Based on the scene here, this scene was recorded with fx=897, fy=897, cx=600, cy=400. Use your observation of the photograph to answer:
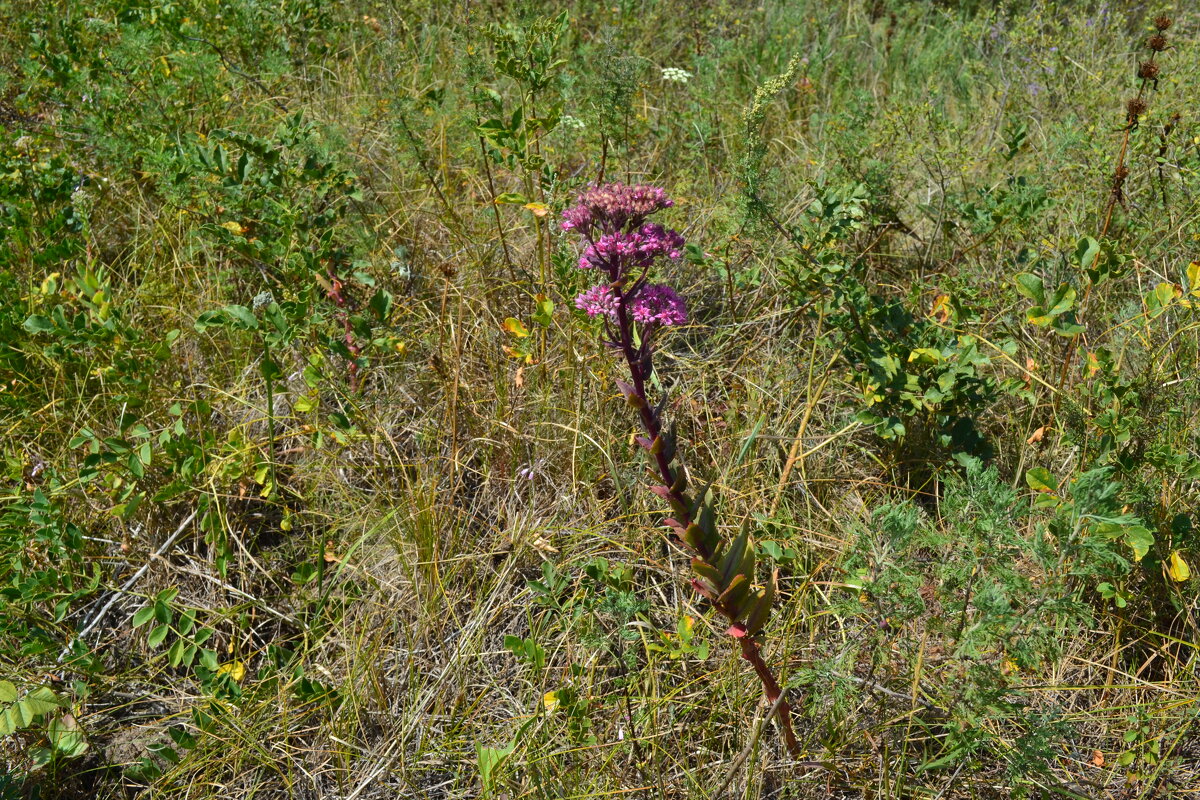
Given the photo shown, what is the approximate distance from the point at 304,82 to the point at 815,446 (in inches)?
112

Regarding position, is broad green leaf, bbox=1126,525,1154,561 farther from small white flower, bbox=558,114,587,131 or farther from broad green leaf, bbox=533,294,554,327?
small white flower, bbox=558,114,587,131

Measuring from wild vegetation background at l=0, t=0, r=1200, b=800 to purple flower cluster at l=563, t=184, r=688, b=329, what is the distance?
2.54ft

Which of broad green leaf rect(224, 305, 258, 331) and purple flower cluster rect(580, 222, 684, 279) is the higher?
purple flower cluster rect(580, 222, 684, 279)

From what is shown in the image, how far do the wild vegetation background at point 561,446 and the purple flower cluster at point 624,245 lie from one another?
2.54 ft

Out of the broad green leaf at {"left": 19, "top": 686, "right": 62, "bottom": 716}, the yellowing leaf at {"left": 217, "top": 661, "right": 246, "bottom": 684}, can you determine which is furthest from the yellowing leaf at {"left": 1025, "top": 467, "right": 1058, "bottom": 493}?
the broad green leaf at {"left": 19, "top": 686, "right": 62, "bottom": 716}

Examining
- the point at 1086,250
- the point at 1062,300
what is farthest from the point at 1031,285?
the point at 1086,250

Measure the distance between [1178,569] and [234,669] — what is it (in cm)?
243

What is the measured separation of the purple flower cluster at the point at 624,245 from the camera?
1826 mm

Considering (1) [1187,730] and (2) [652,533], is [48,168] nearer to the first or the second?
(2) [652,533]

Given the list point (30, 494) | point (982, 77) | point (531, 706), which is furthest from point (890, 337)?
point (30, 494)

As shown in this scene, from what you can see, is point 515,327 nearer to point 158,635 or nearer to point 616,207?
point 616,207

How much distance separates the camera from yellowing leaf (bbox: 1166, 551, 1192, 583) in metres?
2.16

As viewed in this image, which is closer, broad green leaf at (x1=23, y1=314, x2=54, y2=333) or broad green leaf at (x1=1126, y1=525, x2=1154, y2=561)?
broad green leaf at (x1=1126, y1=525, x2=1154, y2=561)

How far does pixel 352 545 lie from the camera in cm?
267
